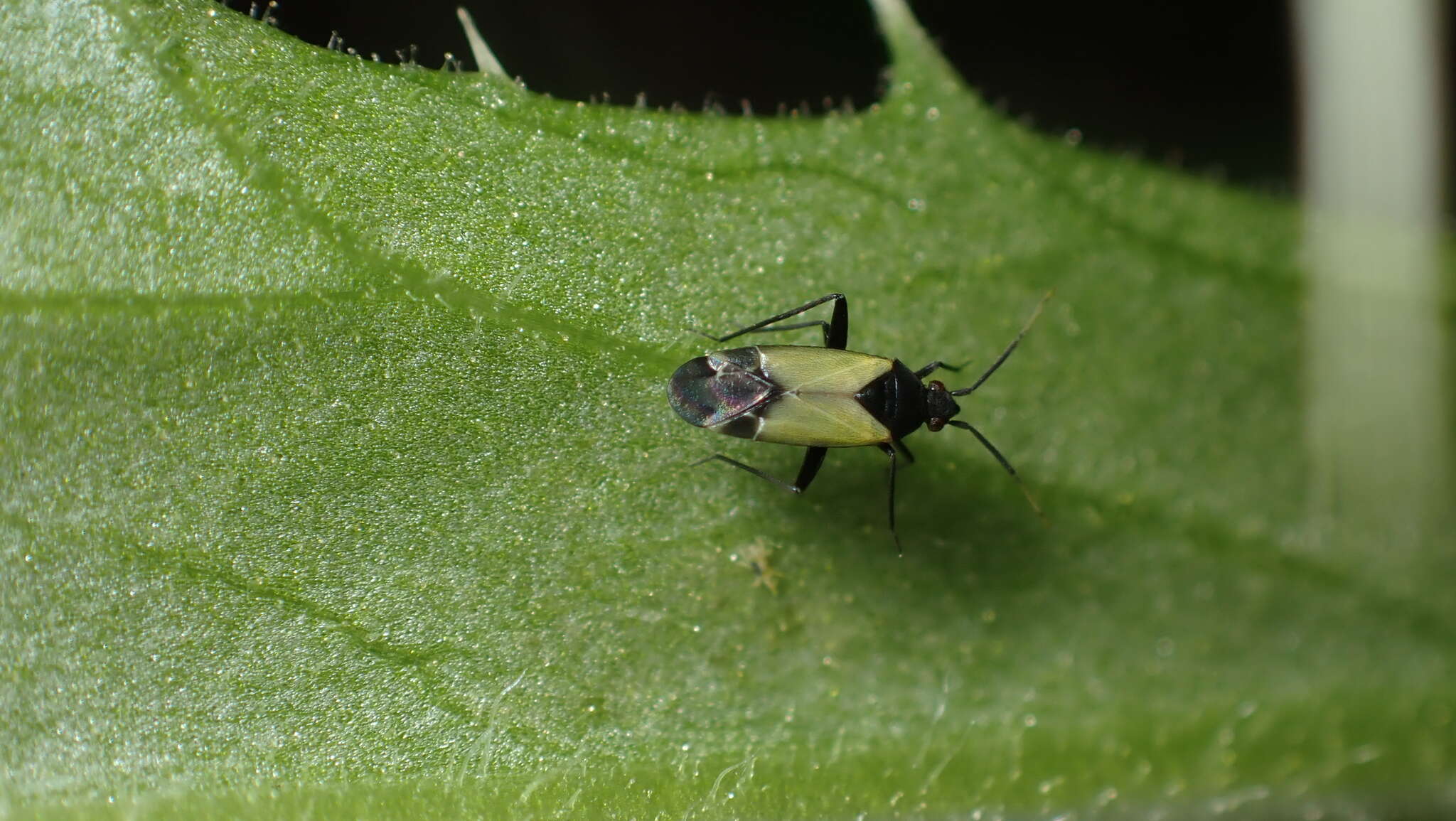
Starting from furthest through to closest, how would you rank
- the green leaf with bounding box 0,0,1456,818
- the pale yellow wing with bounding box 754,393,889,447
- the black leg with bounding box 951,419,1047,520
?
the black leg with bounding box 951,419,1047,520, the pale yellow wing with bounding box 754,393,889,447, the green leaf with bounding box 0,0,1456,818

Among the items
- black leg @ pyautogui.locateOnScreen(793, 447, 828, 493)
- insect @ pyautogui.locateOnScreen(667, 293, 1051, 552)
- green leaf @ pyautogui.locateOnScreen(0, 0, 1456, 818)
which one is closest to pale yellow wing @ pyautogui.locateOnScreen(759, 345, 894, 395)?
insect @ pyautogui.locateOnScreen(667, 293, 1051, 552)

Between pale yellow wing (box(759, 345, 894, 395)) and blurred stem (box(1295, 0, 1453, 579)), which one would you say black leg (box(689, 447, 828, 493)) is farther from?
blurred stem (box(1295, 0, 1453, 579))

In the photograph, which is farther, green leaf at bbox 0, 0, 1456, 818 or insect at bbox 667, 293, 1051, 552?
insect at bbox 667, 293, 1051, 552

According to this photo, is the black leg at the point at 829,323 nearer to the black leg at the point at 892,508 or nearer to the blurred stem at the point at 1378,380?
the black leg at the point at 892,508

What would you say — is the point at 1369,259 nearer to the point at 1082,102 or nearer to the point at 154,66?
the point at 1082,102

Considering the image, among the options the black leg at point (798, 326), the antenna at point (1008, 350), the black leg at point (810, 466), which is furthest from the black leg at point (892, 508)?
the black leg at point (798, 326)

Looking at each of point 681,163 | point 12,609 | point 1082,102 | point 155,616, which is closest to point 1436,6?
point 1082,102

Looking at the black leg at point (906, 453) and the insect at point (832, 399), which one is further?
the black leg at point (906, 453)
